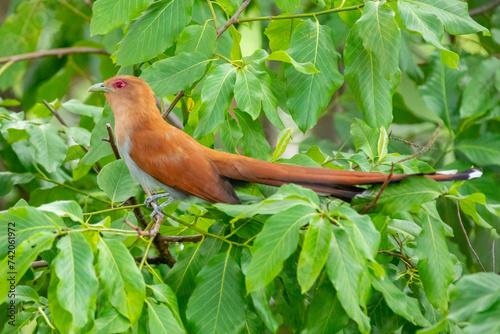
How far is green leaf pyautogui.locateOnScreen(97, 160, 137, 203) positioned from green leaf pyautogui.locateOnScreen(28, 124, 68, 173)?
52cm

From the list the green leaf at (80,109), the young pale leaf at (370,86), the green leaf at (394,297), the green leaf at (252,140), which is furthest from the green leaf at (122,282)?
the green leaf at (80,109)

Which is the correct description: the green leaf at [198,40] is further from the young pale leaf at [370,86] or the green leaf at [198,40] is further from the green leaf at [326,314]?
the green leaf at [326,314]

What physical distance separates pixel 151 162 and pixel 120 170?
0.15 metres

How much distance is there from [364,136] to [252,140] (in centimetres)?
42

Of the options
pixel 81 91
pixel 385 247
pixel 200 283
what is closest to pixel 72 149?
pixel 200 283

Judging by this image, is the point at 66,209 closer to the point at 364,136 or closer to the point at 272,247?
the point at 272,247

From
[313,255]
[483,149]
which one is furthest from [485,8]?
[313,255]

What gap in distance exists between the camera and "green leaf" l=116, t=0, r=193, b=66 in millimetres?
2057

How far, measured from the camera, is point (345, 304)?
1.31 metres

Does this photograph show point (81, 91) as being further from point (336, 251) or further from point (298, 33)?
A: point (336, 251)

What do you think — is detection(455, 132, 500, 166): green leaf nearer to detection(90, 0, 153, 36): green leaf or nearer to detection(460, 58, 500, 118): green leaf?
detection(460, 58, 500, 118): green leaf

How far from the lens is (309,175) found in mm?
1767

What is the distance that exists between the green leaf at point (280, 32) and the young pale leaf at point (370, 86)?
383 mm

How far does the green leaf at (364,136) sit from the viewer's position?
206 cm
